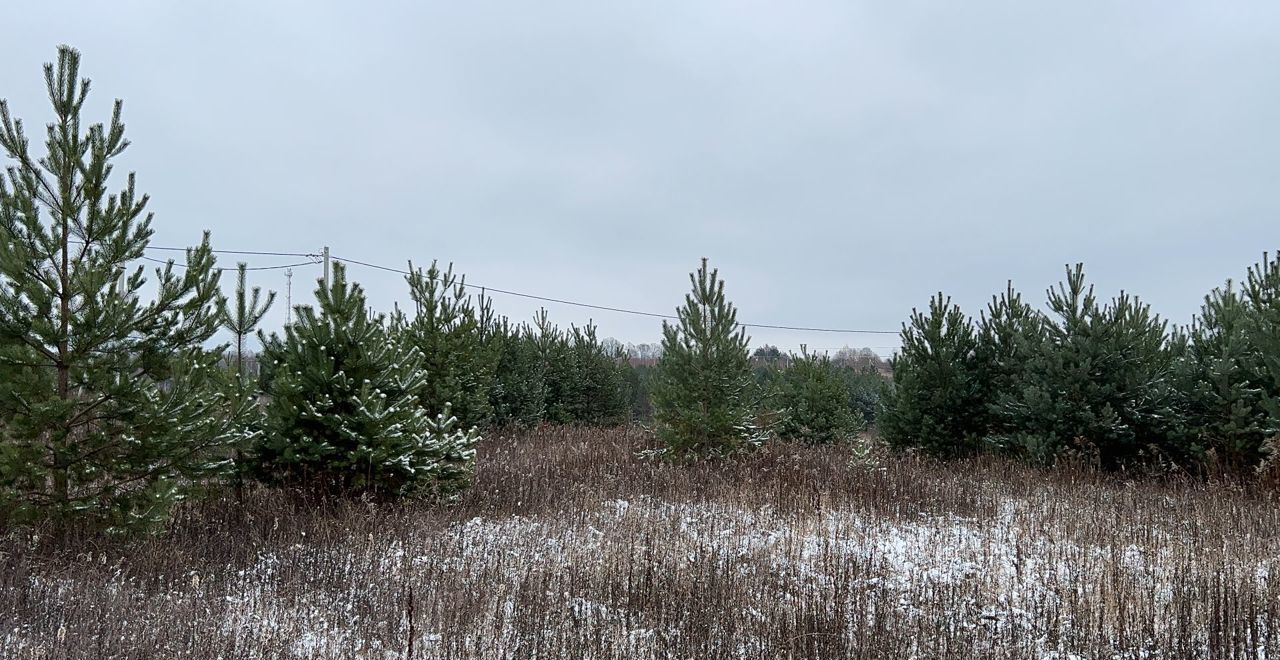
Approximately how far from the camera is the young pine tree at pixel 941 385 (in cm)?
1296

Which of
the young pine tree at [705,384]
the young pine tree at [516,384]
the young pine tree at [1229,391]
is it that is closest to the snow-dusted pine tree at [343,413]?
the young pine tree at [705,384]

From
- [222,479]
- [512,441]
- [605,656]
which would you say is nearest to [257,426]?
[222,479]

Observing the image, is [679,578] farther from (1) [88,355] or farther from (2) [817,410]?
(2) [817,410]

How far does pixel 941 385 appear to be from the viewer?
43.0 feet

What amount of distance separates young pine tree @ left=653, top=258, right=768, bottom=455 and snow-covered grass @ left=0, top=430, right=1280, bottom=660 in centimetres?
233

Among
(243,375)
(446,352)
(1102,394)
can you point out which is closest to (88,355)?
(243,375)

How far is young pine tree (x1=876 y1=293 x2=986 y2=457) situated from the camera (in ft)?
42.5

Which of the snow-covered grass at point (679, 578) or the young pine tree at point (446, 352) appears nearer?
the snow-covered grass at point (679, 578)

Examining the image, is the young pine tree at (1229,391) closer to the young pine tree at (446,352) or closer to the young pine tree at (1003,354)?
the young pine tree at (1003,354)

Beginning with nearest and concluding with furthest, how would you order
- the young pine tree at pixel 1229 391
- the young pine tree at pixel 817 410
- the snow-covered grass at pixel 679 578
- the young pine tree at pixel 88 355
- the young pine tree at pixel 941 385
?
the snow-covered grass at pixel 679 578 < the young pine tree at pixel 88 355 < the young pine tree at pixel 1229 391 < the young pine tree at pixel 941 385 < the young pine tree at pixel 817 410

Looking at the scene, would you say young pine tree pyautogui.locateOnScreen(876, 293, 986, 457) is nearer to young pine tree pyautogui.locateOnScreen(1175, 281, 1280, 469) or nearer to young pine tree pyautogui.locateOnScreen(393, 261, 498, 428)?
young pine tree pyautogui.locateOnScreen(1175, 281, 1280, 469)

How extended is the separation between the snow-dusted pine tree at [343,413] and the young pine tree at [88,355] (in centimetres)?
106

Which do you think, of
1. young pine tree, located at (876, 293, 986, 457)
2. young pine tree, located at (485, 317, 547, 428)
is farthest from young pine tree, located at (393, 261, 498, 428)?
young pine tree, located at (876, 293, 986, 457)

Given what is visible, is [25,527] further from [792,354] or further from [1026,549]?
[792,354]
